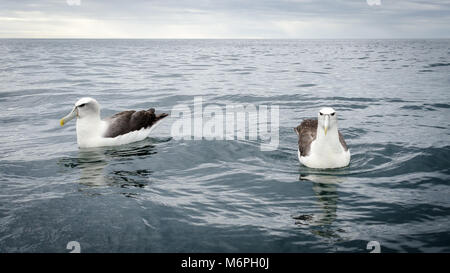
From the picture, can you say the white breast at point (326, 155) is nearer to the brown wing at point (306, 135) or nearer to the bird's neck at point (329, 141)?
the bird's neck at point (329, 141)

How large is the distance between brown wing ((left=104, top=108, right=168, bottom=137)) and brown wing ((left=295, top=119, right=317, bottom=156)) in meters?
4.66

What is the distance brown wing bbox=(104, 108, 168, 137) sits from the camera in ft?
38.8

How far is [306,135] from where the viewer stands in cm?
1057

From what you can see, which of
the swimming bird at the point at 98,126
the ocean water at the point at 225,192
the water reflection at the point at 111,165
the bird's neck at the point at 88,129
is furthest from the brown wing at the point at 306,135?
the bird's neck at the point at 88,129

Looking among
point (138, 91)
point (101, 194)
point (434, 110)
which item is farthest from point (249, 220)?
point (138, 91)

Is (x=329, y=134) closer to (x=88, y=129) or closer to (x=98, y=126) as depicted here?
(x=98, y=126)

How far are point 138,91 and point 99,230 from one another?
17181mm

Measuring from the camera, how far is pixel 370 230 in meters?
6.66

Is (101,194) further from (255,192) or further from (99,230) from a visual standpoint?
(255,192)

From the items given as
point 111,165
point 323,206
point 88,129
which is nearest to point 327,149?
point 323,206

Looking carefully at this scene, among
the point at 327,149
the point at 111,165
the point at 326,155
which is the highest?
the point at 327,149

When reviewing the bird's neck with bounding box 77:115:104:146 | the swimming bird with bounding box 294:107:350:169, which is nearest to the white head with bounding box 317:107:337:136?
the swimming bird with bounding box 294:107:350:169

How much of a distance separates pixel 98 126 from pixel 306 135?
5.86 m

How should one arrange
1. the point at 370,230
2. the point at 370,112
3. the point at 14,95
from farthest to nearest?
the point at 14,95 < the point at 370,112 < the point at 370,230
